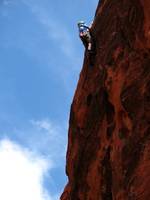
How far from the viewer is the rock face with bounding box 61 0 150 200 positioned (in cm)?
2416

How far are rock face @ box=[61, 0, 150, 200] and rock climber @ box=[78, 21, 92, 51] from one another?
1.30 feet

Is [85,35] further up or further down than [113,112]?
further up

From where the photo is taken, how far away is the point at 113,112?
2809 centimetres

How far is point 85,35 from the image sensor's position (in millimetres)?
33125

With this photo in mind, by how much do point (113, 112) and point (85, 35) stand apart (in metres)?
6.60

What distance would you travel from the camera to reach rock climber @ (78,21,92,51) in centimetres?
3230

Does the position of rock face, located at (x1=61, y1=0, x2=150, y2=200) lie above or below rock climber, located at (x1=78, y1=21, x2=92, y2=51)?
below

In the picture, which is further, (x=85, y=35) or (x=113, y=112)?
(x=85, y=35)

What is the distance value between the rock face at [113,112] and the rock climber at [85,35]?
40cm

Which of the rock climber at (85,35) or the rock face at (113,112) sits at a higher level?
Result: the rock climber at (85,35)

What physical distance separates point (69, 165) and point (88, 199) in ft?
11.3

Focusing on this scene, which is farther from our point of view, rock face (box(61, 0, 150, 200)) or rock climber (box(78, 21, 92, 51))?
rock climber (box(78, 21, 92, 51))

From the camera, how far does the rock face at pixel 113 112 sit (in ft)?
79.3

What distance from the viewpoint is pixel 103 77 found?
→ 29.0 meters
